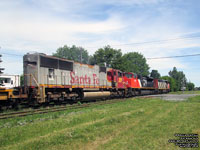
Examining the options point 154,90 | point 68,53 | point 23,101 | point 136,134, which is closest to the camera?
point 136,134

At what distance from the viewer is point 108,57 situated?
57.3 m

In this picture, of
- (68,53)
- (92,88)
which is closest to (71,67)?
(92,88)

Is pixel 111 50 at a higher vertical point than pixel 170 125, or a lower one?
higher

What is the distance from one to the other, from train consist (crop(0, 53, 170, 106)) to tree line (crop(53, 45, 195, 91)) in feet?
26.3

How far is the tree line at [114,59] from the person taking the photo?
5691 cm

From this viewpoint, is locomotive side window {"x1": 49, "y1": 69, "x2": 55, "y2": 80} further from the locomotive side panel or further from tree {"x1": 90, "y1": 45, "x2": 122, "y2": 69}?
tree {"x1": 90, "y1": 45, "x2": 122, "y2": 69}

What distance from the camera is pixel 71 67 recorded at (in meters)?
17.6

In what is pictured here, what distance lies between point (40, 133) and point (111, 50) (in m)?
51.6

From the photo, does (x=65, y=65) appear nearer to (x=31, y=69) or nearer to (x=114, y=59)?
(x=31, y=69)

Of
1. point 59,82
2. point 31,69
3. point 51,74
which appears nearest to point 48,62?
point 51,74

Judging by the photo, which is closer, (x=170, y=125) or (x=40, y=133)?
(x=40, y=133)

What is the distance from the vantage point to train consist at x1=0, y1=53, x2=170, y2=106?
13.3 meters

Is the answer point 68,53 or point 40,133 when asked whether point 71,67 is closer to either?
point 40,133

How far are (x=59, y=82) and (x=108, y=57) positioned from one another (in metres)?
42.1
